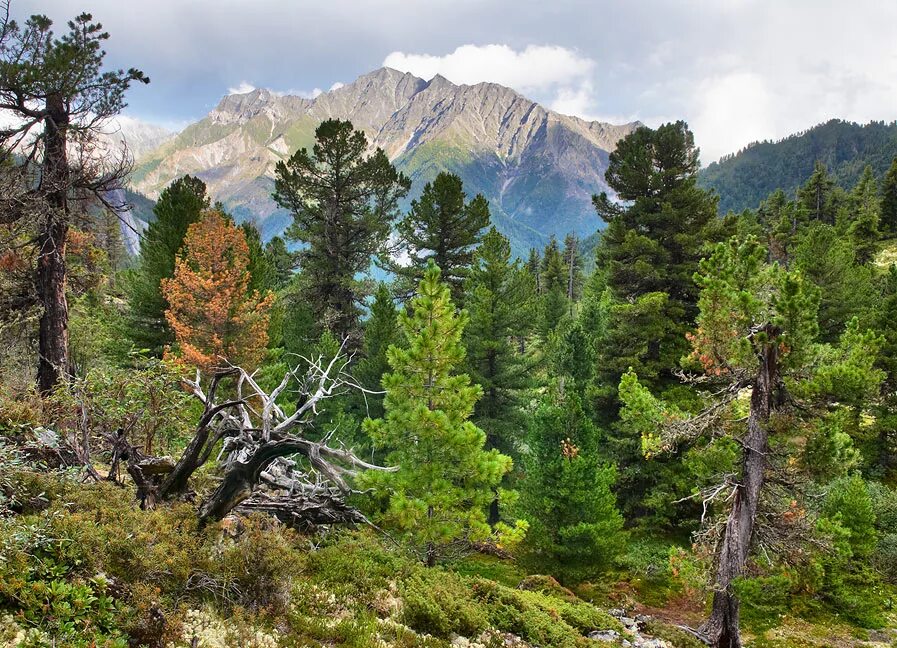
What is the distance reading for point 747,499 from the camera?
31.9 ft

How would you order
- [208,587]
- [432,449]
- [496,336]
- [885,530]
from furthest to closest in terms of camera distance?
1. [496,336]
2. [885,530]
3. [432,449]
4. [208,587]

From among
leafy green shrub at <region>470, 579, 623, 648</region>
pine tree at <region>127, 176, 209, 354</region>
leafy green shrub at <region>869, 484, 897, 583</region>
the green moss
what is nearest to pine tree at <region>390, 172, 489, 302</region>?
pine tree at <region>127, 176, 209, 354</region>

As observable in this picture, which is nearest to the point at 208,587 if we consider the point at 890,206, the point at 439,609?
the point at 439,609

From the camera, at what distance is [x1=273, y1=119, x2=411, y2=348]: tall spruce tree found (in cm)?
2241

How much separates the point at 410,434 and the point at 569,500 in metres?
5.61

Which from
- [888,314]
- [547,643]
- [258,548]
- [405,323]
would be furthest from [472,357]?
[888,314]

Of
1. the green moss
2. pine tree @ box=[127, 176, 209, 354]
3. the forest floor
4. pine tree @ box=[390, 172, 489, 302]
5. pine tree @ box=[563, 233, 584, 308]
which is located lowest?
the green moss

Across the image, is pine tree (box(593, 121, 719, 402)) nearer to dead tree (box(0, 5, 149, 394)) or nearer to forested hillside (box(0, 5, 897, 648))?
forested hillside (box(0, 5, 897, 648))

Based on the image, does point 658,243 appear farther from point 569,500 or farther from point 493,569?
point 493,569

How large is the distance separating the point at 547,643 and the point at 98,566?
6.08 m

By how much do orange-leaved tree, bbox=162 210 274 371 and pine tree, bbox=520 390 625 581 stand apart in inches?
474

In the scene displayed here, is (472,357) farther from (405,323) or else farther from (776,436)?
(776,436)

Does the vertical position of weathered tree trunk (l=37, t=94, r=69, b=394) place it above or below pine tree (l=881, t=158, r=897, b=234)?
below

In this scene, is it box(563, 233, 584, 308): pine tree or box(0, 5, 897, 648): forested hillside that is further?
box(563, 233, 584, 308): pine tree
